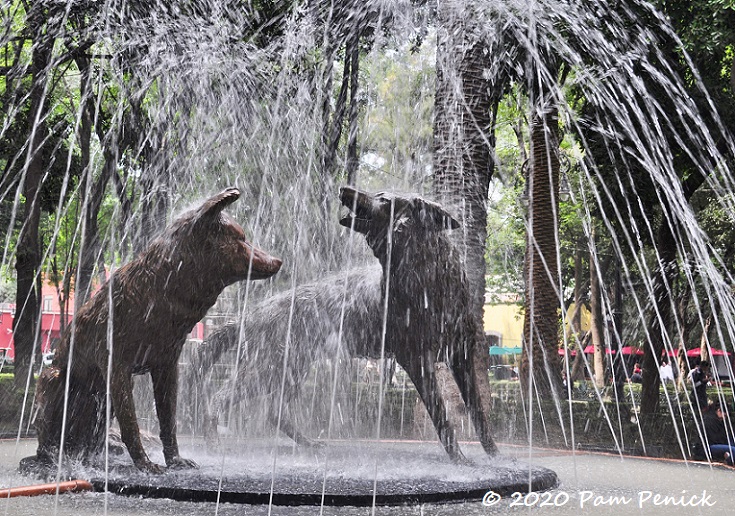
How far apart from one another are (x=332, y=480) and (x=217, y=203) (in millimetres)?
2024

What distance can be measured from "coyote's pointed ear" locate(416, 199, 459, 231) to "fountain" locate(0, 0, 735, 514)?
856mm

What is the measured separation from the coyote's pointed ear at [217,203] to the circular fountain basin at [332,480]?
1658 millimetres

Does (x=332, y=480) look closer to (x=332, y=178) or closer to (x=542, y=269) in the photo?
(x=332, y=178)

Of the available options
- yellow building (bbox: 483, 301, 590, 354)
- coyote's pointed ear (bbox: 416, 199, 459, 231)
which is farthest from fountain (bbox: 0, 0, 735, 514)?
yellow building (bbox: 483, 301, 590, 354)

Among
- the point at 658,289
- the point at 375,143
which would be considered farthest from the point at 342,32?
the point at 658,289

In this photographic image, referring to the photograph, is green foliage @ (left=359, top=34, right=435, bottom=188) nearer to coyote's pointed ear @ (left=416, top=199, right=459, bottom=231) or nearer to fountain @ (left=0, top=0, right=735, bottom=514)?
fountain @ (left=0, top=0, right=735, bottom=514)

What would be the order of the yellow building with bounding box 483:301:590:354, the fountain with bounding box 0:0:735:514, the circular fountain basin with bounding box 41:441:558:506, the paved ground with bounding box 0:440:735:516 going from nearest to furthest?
the paved ground with bounding box 0:440:735:516, the circular fountain basin with bounding box 41:441:558:506, the fountain with bounding box 0:0:735:514, the yellow building with bounding box 483:301:590:354

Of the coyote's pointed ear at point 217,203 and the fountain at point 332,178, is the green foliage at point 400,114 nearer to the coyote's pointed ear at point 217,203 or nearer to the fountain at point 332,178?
the fountain at point 332,178

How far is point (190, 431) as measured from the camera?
9062mm

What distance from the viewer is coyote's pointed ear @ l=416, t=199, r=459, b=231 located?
18.7 ft

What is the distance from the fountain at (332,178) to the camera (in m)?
5.61

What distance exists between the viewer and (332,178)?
531 inches

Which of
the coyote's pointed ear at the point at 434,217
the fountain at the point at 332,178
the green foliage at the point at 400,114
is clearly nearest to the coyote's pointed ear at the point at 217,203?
the coyote's pointed ear at the point at 434,217

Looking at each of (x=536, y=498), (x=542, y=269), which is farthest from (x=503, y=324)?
(x=536, y=498)
